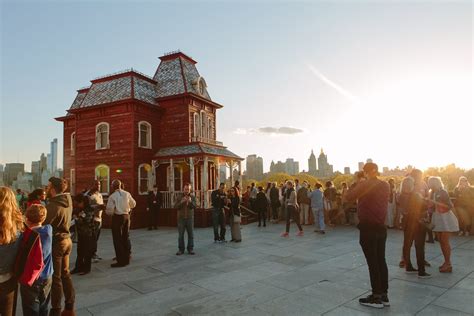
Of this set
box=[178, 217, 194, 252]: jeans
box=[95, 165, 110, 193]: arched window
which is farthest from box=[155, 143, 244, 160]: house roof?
box=[178, 217, 194, 252]: jeans

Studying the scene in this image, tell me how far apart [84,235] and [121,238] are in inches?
40.7

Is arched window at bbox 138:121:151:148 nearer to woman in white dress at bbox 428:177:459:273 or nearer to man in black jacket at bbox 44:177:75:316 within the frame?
man in black jacket at bbox 44:177:75:316

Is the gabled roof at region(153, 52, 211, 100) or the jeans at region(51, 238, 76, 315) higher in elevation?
the gabled roof at region(153, 52, 211, 100)

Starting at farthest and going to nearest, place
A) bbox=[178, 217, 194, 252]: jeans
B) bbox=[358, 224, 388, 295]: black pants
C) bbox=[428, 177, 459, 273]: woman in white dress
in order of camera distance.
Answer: bbox=[178, 217, 194, 252]: jeans, bbox=[428, 177, 459, 273]: woman in white dress, bbox=[358, 224, 388, 295]: black pants

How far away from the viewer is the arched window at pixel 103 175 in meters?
17.6

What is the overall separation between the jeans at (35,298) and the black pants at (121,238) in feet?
13.9

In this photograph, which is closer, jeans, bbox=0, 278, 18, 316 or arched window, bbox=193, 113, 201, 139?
jeans, bbox=0, 278, 18, 316

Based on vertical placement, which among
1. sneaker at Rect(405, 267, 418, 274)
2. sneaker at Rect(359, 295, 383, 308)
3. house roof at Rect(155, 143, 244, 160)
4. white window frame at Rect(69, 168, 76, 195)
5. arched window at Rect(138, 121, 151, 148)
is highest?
arched window at Rect(138, 121, 151, 148)

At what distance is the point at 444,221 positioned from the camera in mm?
6242

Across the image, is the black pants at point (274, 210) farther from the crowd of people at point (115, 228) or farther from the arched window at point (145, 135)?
the arched window at point (145, 135)

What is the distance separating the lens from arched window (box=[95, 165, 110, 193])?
57.8 feet

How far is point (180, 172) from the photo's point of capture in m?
19.0

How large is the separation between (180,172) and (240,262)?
1200 centimetres

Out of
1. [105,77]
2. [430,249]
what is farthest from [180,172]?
[430,249]
